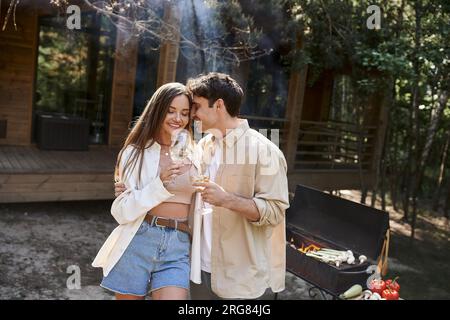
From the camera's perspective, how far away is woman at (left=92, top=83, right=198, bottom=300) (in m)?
2.06

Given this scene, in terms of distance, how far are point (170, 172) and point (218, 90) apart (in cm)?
43

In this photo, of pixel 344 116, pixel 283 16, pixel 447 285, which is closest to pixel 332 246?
pixel 447 285

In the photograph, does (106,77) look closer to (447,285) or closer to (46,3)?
(46,3)

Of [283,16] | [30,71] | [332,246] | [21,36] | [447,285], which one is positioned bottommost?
[447,285]

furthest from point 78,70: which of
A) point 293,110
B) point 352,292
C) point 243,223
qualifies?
point 243,223

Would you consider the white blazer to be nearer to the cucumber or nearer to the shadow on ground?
the cucumber

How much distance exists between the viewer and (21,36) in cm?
792

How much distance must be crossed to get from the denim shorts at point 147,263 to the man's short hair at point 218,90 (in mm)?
622

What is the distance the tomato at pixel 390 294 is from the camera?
3.49 m

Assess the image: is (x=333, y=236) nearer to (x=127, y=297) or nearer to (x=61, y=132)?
(x=127, y=297)

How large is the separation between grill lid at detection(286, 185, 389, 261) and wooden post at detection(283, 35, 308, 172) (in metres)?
3.32
